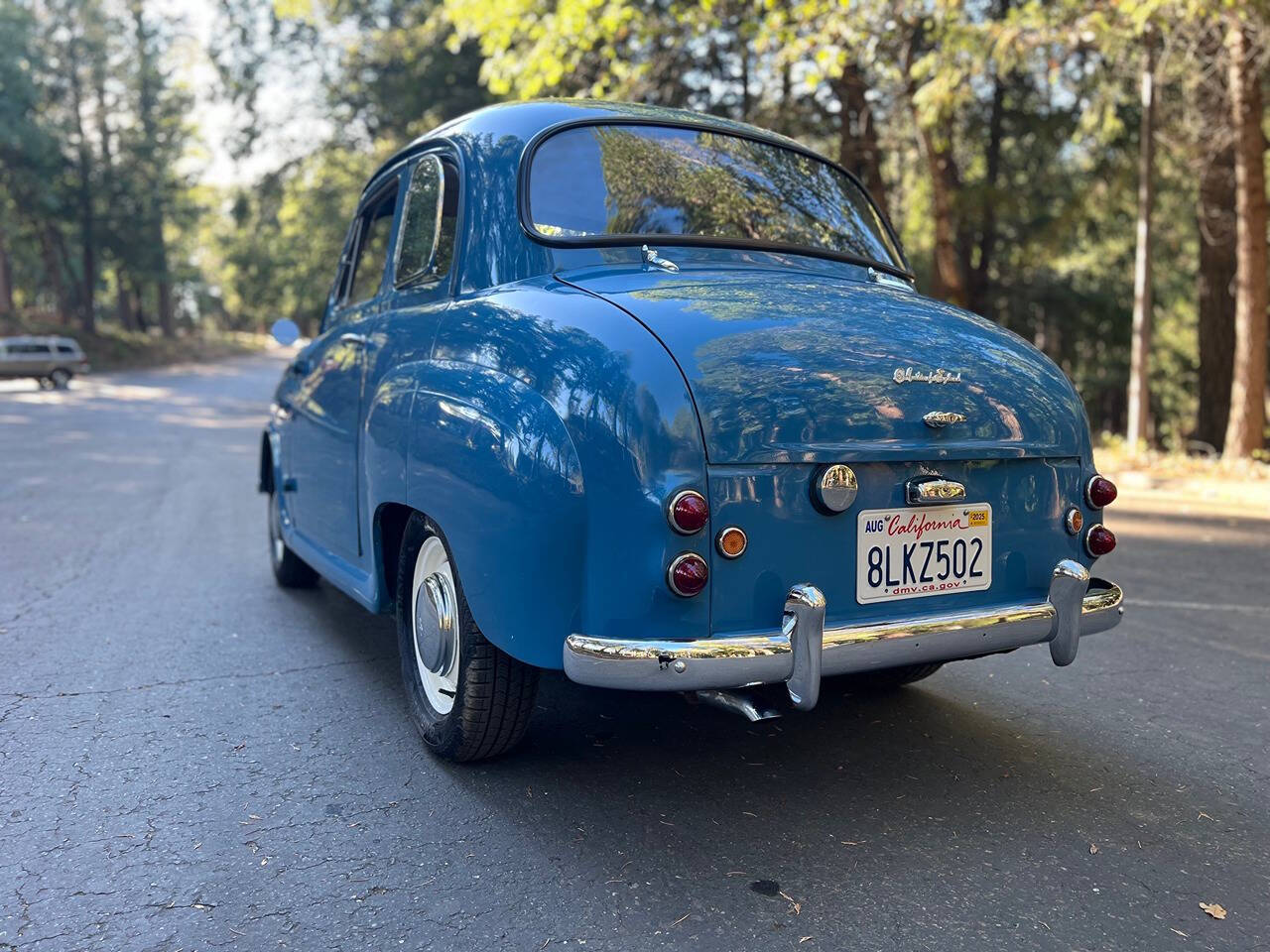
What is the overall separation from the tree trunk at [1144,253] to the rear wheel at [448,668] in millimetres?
12469

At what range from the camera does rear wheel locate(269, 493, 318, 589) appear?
5895 mm

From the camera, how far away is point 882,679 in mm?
4285

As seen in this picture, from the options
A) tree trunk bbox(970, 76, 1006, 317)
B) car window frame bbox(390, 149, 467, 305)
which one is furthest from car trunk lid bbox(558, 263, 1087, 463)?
tree trunk bbox(970, 76, 1006, 317)

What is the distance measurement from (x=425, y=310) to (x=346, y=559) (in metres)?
1.17

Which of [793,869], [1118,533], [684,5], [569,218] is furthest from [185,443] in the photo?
[793,869]

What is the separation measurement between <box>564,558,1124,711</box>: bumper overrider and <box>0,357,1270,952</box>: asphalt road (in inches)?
19.2

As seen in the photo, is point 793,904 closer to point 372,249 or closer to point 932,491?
point 932,491

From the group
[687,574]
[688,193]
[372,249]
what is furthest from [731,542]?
[372,249]

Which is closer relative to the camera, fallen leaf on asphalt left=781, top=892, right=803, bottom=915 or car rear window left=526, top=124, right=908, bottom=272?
fallen leaf on asphalt left=781, top=892, right=803, bottom=915

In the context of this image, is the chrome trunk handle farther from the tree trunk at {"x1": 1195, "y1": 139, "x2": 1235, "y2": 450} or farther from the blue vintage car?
the tree trunk at {"x1": 1195, "y1": 139, "x2": 1235, "y2": 450}

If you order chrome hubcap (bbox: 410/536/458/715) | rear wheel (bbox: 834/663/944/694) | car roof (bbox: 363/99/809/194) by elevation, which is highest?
car roof (bbox: 363/99/809/194)

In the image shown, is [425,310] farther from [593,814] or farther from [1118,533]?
[1118,533]

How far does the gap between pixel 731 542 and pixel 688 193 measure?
60.5 inches

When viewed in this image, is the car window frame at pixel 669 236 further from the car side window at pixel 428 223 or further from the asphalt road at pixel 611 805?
the asphalt road at pixel 611 805
